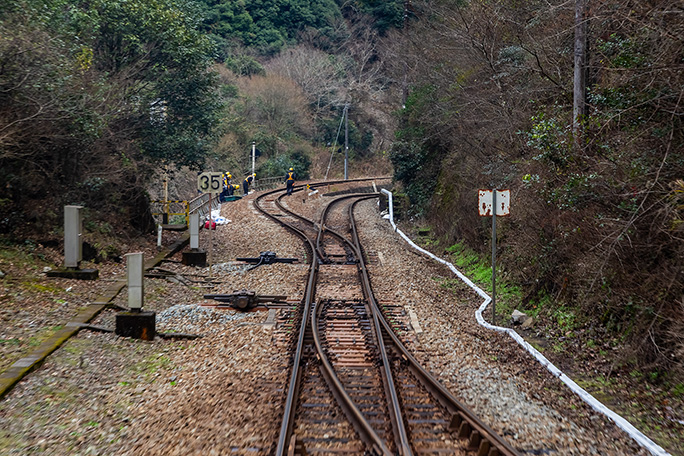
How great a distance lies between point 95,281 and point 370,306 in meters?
5.88

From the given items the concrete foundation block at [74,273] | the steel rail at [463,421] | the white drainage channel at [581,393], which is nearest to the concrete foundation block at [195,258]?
the concrete foundation block at [74,273]

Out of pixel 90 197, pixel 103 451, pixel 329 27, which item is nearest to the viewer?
pixel 103 451

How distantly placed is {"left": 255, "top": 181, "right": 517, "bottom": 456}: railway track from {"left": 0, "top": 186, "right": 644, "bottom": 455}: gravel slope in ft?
1.08

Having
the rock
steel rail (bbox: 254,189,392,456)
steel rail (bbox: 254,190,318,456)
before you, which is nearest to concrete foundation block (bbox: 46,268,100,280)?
steel rail (bbox: 254,190,318,456)

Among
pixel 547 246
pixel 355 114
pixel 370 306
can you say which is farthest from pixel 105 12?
pixel 355 114

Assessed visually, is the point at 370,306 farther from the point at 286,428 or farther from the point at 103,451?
the point at 103,451

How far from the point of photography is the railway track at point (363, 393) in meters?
5.35

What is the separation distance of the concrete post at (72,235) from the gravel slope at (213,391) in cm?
67

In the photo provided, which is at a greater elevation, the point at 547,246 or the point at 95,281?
the point at 547,246

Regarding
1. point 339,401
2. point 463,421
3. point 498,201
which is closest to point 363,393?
point 339,401

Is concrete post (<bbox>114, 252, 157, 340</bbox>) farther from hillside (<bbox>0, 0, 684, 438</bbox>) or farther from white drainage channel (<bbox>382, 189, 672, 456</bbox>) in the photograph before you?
white drainage channel (<bbox>382, 189, 672, 456</bbox>)

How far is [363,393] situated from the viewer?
261 inches

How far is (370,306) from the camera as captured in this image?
10.5 meters

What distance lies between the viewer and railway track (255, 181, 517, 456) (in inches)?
211
